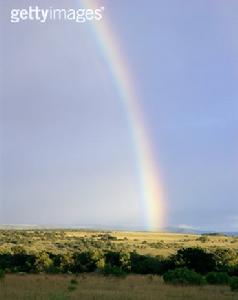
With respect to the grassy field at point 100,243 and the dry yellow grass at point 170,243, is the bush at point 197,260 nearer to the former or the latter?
the grassy field at point 100,243

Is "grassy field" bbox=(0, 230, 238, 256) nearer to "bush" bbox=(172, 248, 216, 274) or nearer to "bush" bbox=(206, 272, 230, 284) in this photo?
"bush" bbox=(172, 248, 216, 274)

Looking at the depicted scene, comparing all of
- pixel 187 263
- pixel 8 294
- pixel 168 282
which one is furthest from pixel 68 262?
pixel 8 294

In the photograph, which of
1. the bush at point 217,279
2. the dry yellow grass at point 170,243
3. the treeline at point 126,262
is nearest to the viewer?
the bush at point 217,279

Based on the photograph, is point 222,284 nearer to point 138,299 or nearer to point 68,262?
point 138,299

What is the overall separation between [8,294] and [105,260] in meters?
33.6

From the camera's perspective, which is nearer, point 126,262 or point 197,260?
point 197,260

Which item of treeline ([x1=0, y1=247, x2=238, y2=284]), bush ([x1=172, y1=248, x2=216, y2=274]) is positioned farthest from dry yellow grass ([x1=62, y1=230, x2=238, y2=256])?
bush ([x1=172, y1=248, x2=216, y2=274])

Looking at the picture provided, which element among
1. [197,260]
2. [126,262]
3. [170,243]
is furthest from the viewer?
[170,243]

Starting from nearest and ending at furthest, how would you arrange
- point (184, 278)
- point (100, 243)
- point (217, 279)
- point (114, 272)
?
point (184, 278), point (217, 279), point (114, 272), point (100, 243)

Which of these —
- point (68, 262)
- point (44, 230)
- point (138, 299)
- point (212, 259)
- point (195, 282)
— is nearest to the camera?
point (138, 299)

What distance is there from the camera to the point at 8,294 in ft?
64.1

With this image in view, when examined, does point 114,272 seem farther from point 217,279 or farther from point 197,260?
point 197,260

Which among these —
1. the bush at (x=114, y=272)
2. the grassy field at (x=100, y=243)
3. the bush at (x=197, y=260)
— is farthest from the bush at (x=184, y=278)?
the grassy field at (x=100, y=243)

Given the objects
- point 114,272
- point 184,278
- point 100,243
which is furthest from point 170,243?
point 184,278
